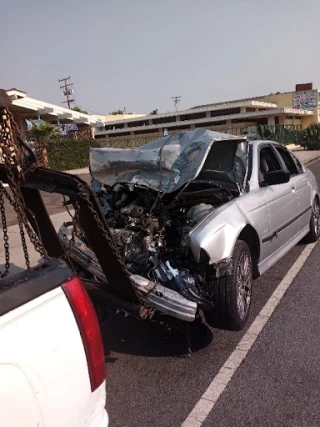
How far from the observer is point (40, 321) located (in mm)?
1525

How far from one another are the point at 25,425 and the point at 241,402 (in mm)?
1864

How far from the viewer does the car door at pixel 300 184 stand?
222 inches

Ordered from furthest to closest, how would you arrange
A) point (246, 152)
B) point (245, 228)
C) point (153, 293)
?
point (246, 152) < point (245, 228) < point (153, 293)

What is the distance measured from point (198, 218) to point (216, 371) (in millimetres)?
1402

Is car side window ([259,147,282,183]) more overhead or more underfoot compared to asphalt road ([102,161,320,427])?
more overhead

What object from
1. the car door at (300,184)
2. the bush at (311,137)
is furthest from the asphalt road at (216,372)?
the bush at (311,137)

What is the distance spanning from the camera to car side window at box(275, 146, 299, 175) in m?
5.86

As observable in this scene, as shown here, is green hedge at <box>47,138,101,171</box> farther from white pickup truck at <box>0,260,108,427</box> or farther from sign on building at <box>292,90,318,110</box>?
sign on building at <box>292,90,318,110</box>

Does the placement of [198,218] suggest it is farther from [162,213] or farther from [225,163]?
[225,163]

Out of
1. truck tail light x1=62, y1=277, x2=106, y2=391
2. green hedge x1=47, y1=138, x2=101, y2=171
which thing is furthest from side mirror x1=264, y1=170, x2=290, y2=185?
green hedge x1=47, y1=138, x2=101, y2=171

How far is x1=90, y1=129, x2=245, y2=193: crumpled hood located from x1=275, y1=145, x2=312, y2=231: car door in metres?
1.34

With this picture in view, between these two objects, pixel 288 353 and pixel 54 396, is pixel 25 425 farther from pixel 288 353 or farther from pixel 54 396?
pixel 288 353

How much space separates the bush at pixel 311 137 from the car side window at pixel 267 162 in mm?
32794

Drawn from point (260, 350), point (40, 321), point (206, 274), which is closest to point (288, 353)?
point (260, 350)
